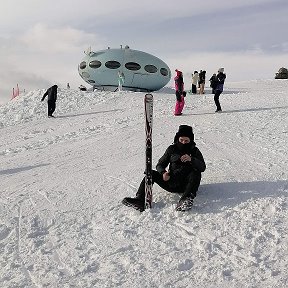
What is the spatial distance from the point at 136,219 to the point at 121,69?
24.3 metres

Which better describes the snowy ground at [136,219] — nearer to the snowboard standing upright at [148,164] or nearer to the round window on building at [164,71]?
the snowboard standing upright at [148,164]

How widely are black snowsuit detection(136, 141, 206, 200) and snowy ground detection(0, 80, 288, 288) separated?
0.89ft

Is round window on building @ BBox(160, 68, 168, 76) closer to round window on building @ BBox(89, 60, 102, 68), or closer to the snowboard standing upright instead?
round window on building @ BBox(89, 60, 102, 68)

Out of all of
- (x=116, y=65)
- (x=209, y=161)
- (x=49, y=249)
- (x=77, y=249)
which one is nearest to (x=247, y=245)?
(x=77, y=249)

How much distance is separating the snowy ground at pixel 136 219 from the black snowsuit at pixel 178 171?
270mm

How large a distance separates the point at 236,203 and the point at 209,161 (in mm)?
2635

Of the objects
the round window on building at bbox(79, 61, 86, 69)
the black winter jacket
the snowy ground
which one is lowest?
the snowy ground

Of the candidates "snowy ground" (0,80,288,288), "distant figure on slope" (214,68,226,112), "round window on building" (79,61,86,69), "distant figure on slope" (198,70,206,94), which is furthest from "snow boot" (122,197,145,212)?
"round window on building" (79,61,86,69)

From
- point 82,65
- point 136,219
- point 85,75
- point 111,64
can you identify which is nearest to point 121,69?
point 111,64

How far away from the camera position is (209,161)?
887 centimetres

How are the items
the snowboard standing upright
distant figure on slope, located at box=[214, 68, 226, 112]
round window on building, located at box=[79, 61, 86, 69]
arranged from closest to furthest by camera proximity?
the snowboard standing upright → distant figure on slope, located at box=[214, 68, 226, 112] → round window on building, located at box=[79, 61, 86, 69]

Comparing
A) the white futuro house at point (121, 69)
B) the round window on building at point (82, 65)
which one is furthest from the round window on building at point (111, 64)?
the round window on building at point (82, 65)

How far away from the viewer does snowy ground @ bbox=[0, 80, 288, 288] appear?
15.7 ft

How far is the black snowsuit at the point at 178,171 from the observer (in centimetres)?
623
